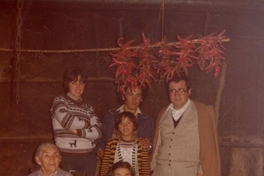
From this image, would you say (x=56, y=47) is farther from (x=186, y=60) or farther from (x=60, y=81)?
Result: (x=186, y=60)

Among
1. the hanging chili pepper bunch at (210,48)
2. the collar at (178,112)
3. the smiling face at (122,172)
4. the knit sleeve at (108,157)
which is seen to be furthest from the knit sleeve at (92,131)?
the hanging chili pepper bunch at (210,48)

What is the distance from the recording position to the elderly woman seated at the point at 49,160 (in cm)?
482

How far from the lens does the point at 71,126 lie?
525cm

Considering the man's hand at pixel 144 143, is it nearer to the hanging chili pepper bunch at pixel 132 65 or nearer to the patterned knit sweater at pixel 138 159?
the patterned knit sweater at pixel 138 159

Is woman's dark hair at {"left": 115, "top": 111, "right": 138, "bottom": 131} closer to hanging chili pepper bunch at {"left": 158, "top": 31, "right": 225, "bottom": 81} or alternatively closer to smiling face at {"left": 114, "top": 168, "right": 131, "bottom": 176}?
hanging chili pepper bunch at {"left": 158, "top": 31, "right": 225, "bottom": 81}

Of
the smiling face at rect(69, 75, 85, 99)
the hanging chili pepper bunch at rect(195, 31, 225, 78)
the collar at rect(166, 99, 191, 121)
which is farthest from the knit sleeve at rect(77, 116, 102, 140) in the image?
the hanging chili pepper bunch at rect(195, 31, 225, 78)

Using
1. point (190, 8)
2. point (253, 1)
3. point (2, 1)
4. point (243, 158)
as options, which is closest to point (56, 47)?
point (2, 1)

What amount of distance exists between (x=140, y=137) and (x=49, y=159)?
4.07 feet

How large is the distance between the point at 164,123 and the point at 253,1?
189 centimetres

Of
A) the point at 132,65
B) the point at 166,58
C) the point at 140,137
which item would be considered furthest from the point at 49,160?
the point at 166,58

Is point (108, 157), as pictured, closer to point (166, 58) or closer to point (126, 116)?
point (126, 116)

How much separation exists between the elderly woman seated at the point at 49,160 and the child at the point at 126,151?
2.14 feet

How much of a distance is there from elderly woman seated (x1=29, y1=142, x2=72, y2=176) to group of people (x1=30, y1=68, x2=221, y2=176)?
11 cm

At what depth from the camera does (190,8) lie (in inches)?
222
